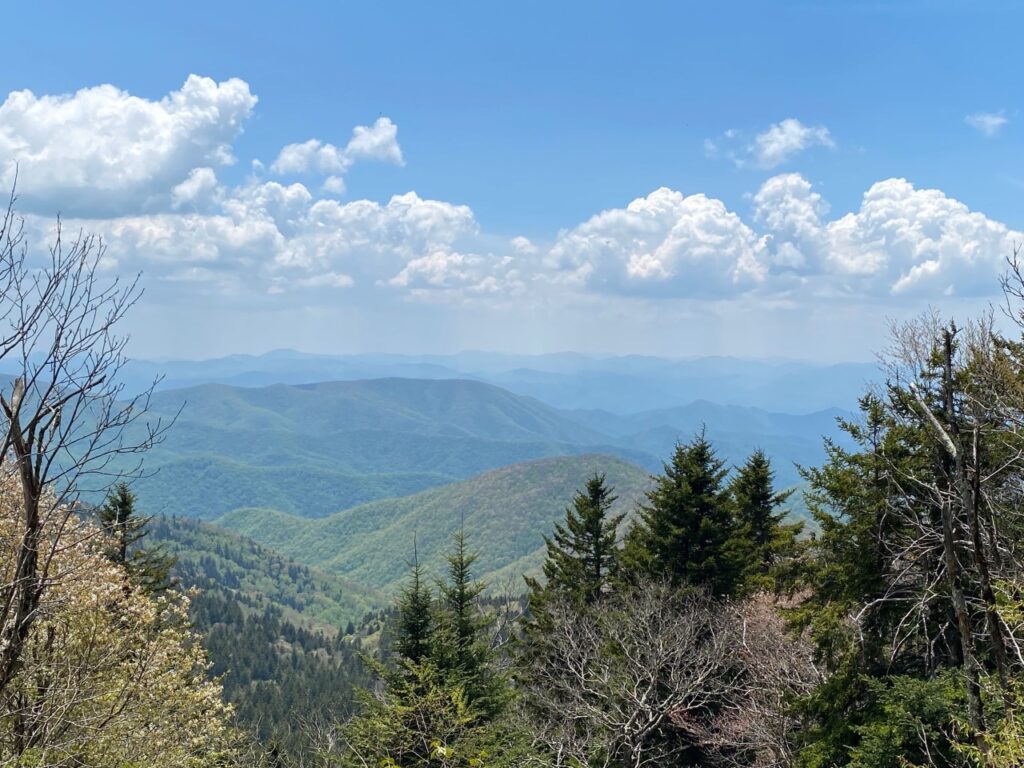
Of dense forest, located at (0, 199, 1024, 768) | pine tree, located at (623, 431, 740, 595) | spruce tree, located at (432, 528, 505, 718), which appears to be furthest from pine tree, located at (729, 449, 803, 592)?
spruce tree, located at (432, 528, 505, 718)

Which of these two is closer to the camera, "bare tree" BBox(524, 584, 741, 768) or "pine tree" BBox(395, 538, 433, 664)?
"pine tree" BBox(395, 538, 433, 664)

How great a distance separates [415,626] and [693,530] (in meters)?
13.3

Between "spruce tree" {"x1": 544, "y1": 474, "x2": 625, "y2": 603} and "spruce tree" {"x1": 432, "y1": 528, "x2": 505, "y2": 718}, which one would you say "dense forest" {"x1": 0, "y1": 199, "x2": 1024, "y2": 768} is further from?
"spruce tree" {"x1": 544, "y1": 474, "x2": 625, "y2": 603}

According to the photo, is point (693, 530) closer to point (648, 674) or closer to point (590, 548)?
point (648, 674)

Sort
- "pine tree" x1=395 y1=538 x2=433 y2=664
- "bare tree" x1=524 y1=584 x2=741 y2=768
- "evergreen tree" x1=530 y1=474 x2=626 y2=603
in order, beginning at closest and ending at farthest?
1. "pine tree" x1=395 y1=538 x2=433 y2=664
2. "bare tree" x1=524 y1=584 x2=741 y2=768
3. "evergreen tree" x1=530 y1=474 x2=626 y2=603

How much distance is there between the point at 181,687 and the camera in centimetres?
2112

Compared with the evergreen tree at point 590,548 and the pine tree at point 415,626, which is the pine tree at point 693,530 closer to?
the evergreen tree at point 590,548

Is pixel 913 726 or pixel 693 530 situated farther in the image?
pixel 693 530

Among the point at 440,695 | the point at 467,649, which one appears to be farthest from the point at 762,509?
the point at 440,695

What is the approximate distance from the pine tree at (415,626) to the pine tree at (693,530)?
11.5 meters

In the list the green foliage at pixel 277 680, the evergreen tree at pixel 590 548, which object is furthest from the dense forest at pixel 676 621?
the green foliage at pixel 277 680

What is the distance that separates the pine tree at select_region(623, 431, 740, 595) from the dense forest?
0.32ft

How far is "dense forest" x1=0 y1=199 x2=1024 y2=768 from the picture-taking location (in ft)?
27.9

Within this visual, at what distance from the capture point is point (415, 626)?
65.5ft
